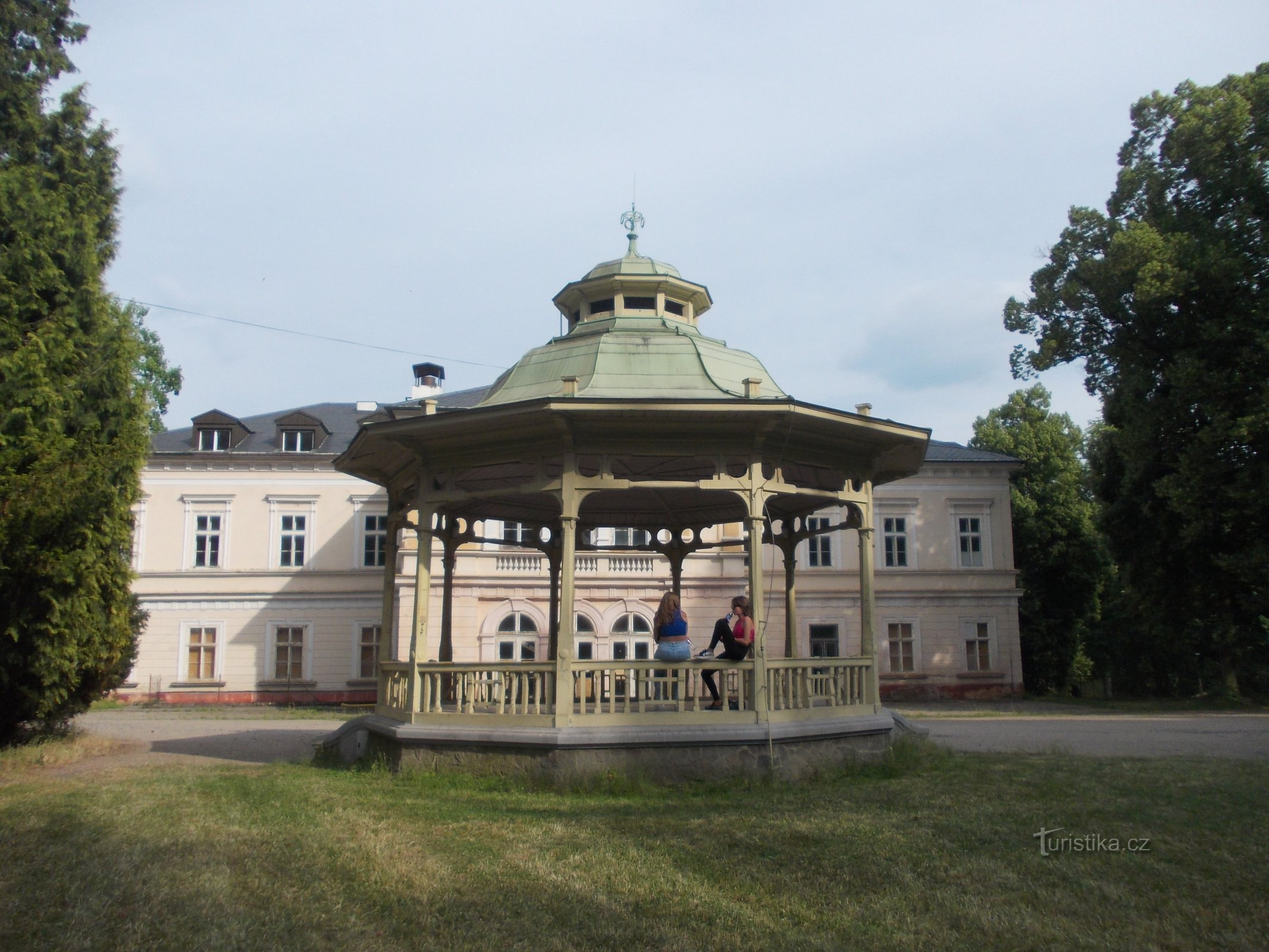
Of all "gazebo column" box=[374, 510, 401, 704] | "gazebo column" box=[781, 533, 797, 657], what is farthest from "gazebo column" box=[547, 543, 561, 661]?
"gazebo column" box=[781, 533, 797, 657]

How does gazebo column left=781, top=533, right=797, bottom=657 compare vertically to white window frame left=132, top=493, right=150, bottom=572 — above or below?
below

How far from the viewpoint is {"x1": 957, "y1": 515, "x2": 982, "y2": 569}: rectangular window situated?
37.0m

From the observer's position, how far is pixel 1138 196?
92.9ft

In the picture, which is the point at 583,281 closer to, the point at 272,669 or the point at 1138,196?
the point at 1138,196

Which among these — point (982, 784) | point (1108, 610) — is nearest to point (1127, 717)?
point (982, 784)

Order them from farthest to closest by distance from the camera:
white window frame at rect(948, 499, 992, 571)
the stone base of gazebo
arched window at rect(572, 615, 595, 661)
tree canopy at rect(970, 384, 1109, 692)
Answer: tree canopy at rect(970, 384, 1109, 692)
white window frame at rect(948, 499, 992, 571)
arched window at rect(572, 615, 595, 661)
the stone base of gazebo

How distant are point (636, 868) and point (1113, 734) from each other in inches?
574

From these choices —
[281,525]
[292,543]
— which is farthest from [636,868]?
[281,525]

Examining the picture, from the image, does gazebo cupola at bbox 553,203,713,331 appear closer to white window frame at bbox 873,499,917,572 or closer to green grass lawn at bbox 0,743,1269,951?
green grass lawn at bbox 0,743,1269,951

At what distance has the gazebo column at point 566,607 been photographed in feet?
34.3

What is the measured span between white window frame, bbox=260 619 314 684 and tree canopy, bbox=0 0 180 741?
2009cm

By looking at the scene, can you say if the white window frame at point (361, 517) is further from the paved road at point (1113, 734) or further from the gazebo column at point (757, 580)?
the gazebo column at point (757, 580)

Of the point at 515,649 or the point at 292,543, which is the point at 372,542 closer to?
the point at 292,543

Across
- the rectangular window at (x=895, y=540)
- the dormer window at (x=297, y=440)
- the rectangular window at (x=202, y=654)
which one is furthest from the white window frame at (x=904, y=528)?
the rectangular window at (x=202, y=654)
